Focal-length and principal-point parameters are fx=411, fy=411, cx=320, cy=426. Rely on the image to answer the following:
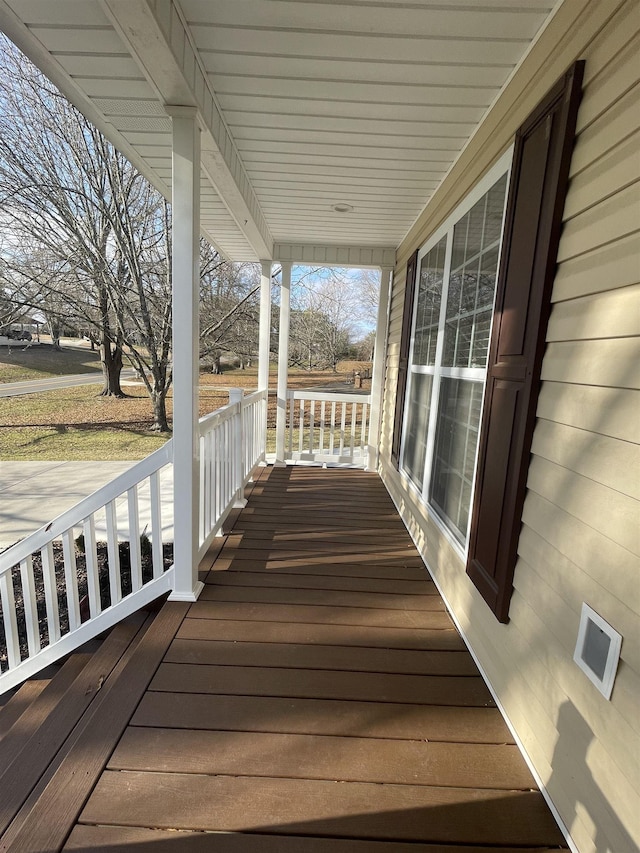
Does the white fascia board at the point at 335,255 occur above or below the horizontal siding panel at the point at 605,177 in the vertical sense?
above

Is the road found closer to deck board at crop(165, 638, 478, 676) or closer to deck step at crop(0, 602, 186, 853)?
deck step at crop(0, 602, 186, 853)

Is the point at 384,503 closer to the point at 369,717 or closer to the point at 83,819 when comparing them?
the point at 369,717

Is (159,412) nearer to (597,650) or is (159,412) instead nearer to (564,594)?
(564,594)

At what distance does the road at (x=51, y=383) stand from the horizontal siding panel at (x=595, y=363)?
13.7 metres

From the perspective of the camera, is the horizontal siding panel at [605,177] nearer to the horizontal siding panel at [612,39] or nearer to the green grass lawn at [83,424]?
the horizontal siding panel at [612,39]

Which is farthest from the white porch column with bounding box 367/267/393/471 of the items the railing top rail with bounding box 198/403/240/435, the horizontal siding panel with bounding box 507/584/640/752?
the horizontal siding panel with bounding box 507/584/640/752

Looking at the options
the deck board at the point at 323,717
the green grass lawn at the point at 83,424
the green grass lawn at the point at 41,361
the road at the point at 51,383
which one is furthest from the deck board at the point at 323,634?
the green grass lawn at the point at 41,361

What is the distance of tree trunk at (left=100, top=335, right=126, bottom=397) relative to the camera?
10352 mm

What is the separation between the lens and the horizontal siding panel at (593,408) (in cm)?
99

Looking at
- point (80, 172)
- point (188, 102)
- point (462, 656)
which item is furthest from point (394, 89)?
point (80, 172)

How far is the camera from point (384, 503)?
3.74m

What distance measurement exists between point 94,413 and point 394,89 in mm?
10844

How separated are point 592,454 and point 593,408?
13 cm

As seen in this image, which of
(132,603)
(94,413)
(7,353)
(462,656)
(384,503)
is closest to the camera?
(462,656)
